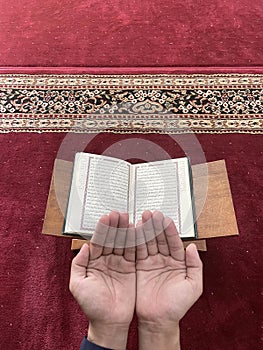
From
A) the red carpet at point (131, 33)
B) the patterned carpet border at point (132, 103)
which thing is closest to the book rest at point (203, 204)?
the patterned carpet border at point (132, 103)

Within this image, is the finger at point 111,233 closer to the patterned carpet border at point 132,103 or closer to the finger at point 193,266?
the finger at point 193,266

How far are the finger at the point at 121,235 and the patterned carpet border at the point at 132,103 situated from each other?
0.73 m

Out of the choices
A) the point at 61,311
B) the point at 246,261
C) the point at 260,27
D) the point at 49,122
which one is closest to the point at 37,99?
the point at 49,122

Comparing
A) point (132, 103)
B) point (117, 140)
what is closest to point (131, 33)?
point (132, 103)

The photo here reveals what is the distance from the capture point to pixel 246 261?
129 cm

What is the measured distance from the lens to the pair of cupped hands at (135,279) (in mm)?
895

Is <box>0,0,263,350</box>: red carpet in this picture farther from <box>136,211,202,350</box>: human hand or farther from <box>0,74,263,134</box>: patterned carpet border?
<box>136,211,202,350</box>: human hand

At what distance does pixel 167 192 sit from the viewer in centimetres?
115

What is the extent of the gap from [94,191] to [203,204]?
337 mm

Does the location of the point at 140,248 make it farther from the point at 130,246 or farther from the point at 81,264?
the point at 81,264

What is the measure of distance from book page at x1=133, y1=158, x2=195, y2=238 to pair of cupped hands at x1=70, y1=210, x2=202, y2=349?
108 mm

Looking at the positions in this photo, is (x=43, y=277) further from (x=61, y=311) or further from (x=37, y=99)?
(x=37, y=99)

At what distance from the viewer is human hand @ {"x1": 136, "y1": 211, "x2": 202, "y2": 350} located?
90cm

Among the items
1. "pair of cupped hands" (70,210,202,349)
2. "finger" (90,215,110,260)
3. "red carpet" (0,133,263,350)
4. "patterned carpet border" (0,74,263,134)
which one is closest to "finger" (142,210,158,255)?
"pair of cupped hands" (70,210,202,349)
